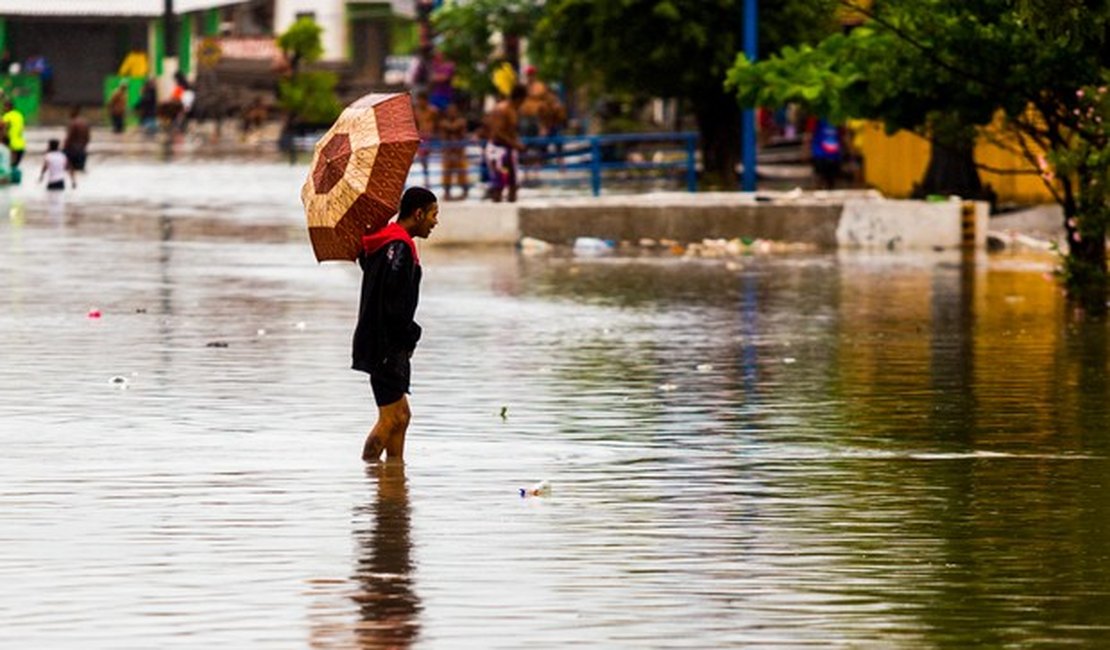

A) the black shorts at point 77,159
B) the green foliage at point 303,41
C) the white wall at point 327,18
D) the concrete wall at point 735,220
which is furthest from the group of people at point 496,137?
the white wall at point 327,18

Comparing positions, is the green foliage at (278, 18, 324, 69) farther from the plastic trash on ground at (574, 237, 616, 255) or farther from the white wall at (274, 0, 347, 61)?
the plastic trash on ground at (574, 237, 616, 255)

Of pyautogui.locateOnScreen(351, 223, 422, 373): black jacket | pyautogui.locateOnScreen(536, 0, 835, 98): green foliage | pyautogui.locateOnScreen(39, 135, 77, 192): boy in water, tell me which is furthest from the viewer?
pyautogui.locateOnScreen(39, 135, 77, 192): boy in water

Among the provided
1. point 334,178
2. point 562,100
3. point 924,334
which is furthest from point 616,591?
point 562,100

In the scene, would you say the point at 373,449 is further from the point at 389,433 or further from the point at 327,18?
the point at 327,18

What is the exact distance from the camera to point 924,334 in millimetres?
20531

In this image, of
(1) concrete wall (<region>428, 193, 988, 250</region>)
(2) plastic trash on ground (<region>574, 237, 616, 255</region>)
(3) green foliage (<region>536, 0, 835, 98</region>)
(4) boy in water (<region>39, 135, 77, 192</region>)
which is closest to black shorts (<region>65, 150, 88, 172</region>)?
(4) boy in water (<region>39, 135, 77, 192</region>)

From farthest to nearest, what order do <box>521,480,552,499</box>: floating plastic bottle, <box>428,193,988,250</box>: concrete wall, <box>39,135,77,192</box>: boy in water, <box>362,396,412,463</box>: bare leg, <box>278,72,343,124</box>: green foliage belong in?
<box>278,72,343,124</box>: green foliage → <box>39,135,77,192</box>: boy in water → <box>428,193,988,250</box>: concrete wall → <box>362,396,412,463</box>: bare leg → <box>521,480,552,499</box>: floating plastic bottle

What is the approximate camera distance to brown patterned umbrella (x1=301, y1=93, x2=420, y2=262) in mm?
13258

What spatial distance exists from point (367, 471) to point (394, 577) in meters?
2.85

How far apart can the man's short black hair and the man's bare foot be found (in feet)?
3.26

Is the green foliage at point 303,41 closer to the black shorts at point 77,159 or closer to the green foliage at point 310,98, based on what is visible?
the green foliage at point 310,98

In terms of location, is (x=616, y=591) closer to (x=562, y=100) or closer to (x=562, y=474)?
(x=562, y=474)

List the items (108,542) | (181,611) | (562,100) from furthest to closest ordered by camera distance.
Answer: (562,100) < (108,542) < (181,611)

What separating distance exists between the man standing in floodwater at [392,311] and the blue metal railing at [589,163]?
20.4 meters
